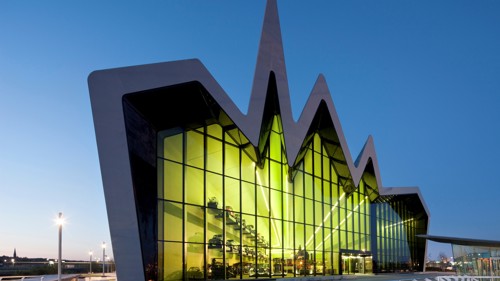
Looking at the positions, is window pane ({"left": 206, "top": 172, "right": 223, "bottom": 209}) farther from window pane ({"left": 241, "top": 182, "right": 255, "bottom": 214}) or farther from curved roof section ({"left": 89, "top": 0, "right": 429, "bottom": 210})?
curved roof section ({"left": 89, "top": 0, "right": 429, "bottom": 210})

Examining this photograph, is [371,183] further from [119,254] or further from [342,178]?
[119,254]

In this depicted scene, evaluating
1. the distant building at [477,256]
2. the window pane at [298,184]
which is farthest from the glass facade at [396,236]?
the window pane at [298,184]

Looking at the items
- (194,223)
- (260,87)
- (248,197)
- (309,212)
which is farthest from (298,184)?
(194,223)

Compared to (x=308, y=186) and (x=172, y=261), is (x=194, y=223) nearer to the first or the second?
(x=172, y=261)

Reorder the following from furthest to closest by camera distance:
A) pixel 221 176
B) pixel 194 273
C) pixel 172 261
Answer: pixel 221 176, pixel 194 273, pixel 172 261

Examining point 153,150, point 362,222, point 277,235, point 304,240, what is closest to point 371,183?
point 362,222

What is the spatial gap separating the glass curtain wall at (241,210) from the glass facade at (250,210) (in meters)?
0.04

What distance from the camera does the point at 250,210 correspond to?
25.4m

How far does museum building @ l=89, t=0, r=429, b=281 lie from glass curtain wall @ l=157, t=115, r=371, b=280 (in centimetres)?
6

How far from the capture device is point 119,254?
17.0m

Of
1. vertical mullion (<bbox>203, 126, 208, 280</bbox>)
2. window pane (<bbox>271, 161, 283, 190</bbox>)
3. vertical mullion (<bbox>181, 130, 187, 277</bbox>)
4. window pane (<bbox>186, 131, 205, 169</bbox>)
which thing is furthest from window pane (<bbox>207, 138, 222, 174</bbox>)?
window pane (<bbox>271, 161, 283, 190</bbox>)

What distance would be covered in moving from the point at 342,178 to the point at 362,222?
526 centimetres

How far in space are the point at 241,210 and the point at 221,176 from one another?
228cm

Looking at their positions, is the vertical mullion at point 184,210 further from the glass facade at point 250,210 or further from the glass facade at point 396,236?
the glass facade at point 396,236
